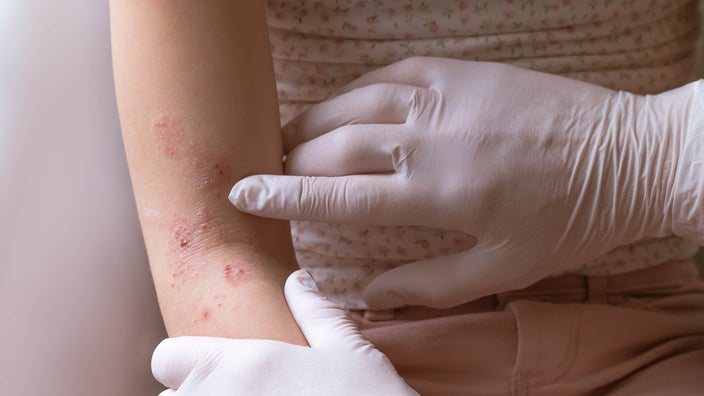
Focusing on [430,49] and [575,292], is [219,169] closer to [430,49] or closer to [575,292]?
[430,49]

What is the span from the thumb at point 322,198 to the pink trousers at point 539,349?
0.19 m

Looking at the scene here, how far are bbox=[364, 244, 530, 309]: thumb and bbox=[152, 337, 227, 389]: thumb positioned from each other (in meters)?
0.30

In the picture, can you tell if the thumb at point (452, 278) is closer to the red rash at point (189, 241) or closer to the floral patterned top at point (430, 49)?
the floral patterned top at point (430, 49)

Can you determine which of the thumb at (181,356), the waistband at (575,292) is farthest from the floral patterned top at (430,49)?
the thumb at (181,356)

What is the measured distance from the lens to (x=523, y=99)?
1027mm

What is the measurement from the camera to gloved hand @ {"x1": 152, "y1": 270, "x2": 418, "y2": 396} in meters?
0.80

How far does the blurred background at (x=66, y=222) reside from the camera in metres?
0.92

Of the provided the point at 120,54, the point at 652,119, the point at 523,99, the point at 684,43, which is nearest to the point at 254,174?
the point at 120,54

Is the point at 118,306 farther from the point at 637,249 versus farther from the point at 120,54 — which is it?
the point at 637,249

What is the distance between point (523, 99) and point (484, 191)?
0.48 feet

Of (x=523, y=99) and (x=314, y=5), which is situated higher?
(x=314, y=5)

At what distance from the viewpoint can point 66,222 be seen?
3.18 ft

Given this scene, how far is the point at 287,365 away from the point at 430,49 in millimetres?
527

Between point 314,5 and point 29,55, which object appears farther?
point 314,5
